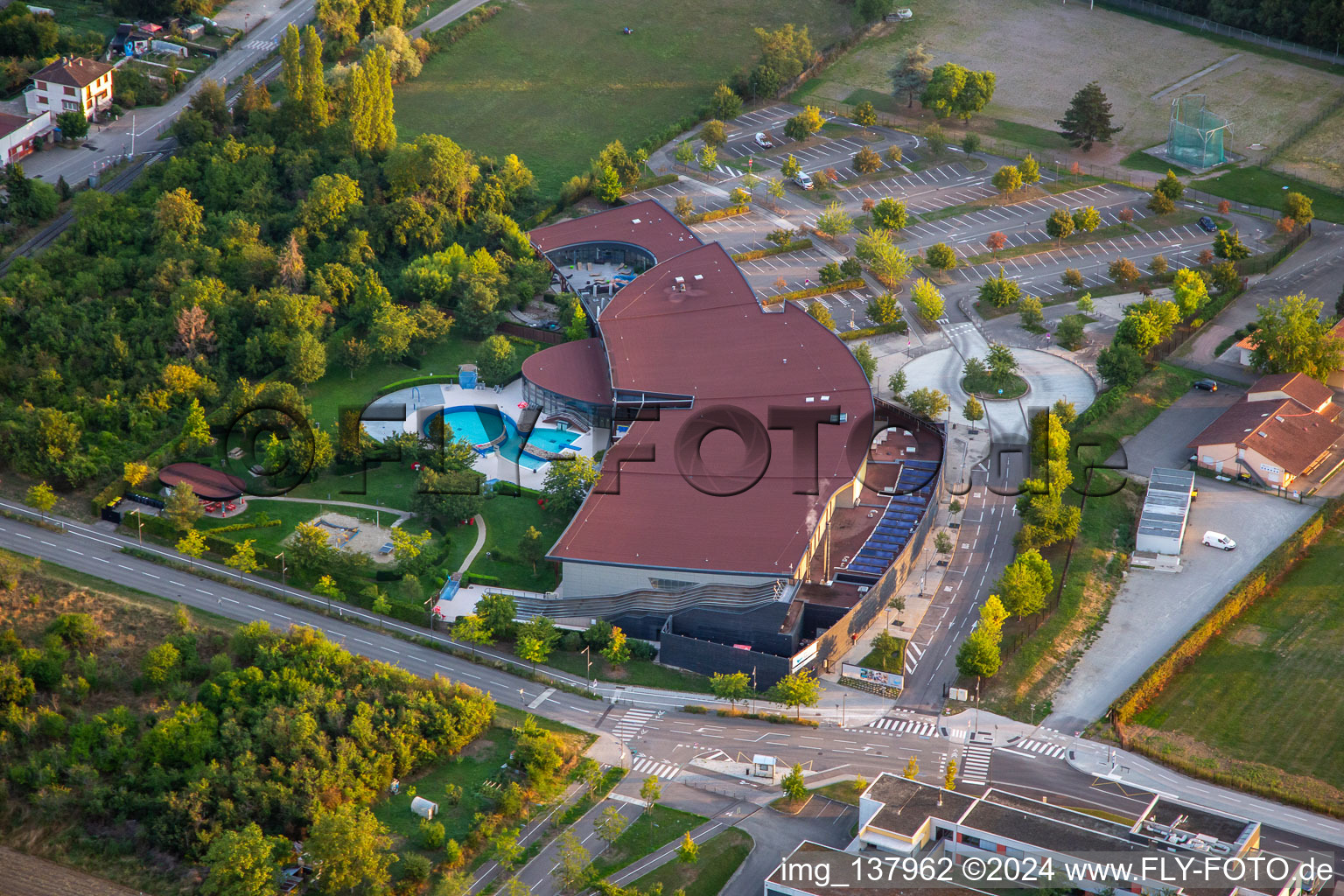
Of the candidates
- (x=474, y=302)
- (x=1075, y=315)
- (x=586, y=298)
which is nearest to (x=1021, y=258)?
(x=1075, y=315)

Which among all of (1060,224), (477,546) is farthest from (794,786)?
(1060,224)

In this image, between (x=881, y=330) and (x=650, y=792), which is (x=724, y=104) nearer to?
(x=881, y=330)

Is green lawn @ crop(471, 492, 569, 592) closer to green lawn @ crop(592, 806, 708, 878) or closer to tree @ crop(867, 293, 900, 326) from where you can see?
green lawn @ crop(592, 806, 708, 878)

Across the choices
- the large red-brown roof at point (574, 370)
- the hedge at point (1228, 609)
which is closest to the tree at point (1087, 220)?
the hedge at point (1228, 609)

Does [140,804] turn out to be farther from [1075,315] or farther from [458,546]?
[1075,315]

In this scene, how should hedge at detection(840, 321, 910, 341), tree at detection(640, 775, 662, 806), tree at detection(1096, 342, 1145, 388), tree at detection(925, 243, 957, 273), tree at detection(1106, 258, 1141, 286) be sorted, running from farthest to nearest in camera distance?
tree at detection(925, 243, 957, 273) → tree at detection(1106, 258, 1141, 286) → hedge at detection(840, 321, 910, 341) → tree at detection(1096, 342, 1145, 388) → tree at detection(640, 775, 662, 806)

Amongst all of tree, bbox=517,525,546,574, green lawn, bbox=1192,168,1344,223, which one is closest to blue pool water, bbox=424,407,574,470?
tree, bbox=517,525,546,574
